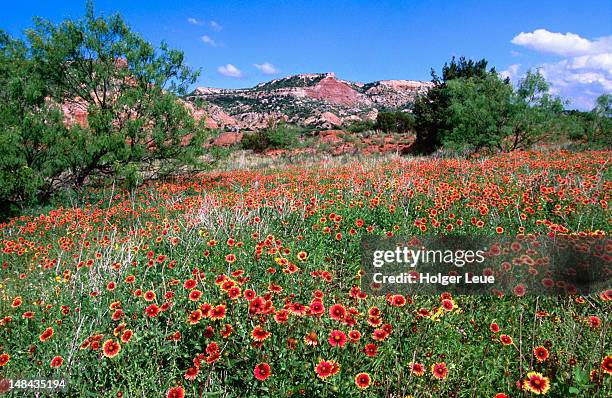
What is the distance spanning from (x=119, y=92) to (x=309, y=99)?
77.4 meters

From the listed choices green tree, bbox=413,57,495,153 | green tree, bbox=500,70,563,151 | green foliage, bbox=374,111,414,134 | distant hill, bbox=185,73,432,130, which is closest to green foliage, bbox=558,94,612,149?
green tree, bbox=500,70,563,151

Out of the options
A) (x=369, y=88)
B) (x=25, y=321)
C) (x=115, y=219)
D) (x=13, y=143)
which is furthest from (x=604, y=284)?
(x=369, y=88)

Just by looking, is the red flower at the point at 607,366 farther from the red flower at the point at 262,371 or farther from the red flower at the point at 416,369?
the red flower at the point at 262,371

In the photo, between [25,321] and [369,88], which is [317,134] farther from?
[369,88]

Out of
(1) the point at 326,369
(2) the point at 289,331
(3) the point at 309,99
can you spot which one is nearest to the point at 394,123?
(2) the point at 289,331

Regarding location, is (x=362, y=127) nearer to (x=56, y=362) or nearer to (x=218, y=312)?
(x=218, y=312)

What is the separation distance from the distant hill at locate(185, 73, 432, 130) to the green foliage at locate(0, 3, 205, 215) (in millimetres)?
43072

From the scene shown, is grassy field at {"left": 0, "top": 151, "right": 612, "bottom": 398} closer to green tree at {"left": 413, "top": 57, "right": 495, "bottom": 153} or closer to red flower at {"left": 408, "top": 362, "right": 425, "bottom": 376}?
red flower at {"left": 408, "top": 362, "right": 425, "bottom": 376}

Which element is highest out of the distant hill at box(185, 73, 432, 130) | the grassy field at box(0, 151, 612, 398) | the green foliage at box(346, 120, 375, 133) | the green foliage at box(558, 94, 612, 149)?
the distant hill at box(185, 73, 432, 130)

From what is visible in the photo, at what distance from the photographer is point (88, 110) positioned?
10.1m

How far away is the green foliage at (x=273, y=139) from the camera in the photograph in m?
28.3

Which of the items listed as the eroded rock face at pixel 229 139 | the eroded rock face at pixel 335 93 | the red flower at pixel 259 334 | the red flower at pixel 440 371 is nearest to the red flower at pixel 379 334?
the red flower at pixel 440 371

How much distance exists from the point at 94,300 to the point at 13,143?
7235 millimetres

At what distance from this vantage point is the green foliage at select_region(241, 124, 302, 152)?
28312 mm
